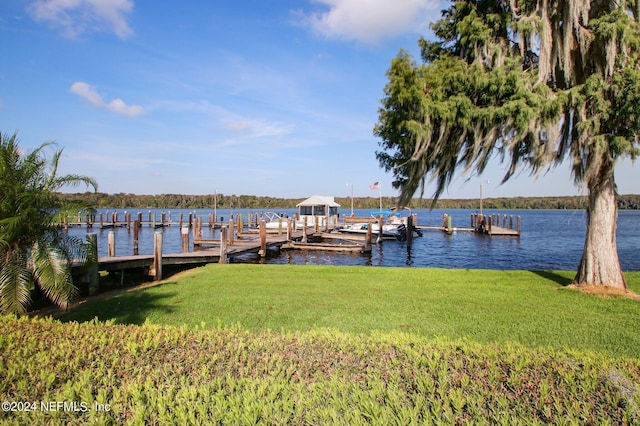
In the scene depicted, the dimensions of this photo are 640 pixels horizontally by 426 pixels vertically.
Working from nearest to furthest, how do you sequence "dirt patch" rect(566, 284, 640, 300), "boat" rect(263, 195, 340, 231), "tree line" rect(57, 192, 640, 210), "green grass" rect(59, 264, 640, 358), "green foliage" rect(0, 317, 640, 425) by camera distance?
"green foliage" rect(0, 317, 640, 425), "green grass" rect(59, 264, 640, 358), "dirt patch" rect(566, 284, 640, 300), "boat" rect(263, 195, 340, 231), "tree line" rect(57, 192, 640, 210)

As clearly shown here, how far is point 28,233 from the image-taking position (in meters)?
6.92

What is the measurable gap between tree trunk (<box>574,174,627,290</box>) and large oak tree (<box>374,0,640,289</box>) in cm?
2

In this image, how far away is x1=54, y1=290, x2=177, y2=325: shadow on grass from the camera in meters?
7.34

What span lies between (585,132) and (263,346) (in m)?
7.44

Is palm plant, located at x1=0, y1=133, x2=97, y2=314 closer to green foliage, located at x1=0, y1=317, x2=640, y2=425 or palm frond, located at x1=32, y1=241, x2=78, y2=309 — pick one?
palm frond, located at x1=32, y1=241, x2=78, y2=309

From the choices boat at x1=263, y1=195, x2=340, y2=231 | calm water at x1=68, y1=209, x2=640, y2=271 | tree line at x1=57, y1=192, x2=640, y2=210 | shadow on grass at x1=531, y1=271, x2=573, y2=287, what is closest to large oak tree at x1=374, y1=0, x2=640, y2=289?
shadow on grass at x1=531, y1=271, x2=573, y2=287

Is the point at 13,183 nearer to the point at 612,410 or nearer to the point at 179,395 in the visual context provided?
the point at 179,395

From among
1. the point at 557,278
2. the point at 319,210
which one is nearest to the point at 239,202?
the point at 319,210

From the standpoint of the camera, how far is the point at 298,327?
6426mm

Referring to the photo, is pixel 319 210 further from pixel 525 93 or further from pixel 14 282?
pixel 14 282

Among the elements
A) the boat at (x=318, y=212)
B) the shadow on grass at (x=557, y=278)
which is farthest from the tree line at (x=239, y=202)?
the shadow on grass at (x=557, y=278)

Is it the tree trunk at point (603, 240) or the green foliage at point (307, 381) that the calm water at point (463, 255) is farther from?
the green foliage at point (307, 381)

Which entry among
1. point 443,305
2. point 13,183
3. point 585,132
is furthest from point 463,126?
point 13,183

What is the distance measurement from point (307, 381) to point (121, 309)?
21.7ft
